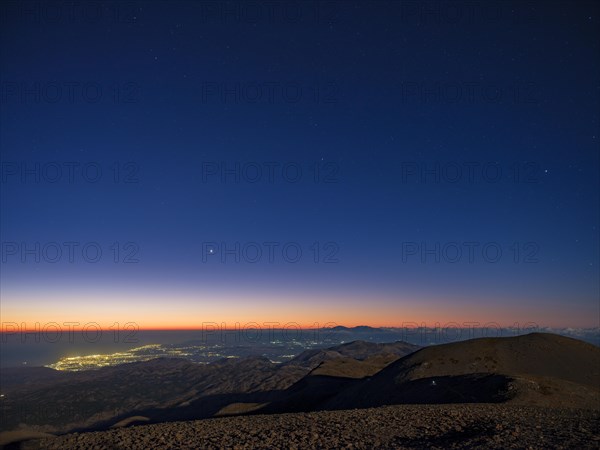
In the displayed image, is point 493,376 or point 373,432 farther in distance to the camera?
point 493,376

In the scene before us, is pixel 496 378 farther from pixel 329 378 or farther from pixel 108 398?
pixel 108 398

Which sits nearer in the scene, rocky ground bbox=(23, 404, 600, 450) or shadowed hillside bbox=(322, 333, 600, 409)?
rocky ground bbox=(23, 404, 600, 450)

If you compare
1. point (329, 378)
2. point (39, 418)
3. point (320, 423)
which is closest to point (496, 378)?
point (320, 423)

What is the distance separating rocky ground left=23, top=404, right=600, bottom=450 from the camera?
489 inches

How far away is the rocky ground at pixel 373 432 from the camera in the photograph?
40.8 feet

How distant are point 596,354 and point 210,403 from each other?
3622 inches

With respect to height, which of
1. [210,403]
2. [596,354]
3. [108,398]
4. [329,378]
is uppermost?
[596,354]

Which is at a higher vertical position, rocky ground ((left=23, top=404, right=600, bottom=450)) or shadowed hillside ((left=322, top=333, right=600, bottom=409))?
rocky ground ((left=23, top=404, right=600, bottom=450))

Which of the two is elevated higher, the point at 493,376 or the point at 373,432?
the point at 373,432

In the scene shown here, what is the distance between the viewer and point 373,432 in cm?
1474

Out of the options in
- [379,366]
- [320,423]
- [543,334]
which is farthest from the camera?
[379,366]

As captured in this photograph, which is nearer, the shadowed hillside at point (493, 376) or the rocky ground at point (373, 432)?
the rocky ground at point (373, 432)

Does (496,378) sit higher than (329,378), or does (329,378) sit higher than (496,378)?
(496,378)

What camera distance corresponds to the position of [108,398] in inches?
7643
